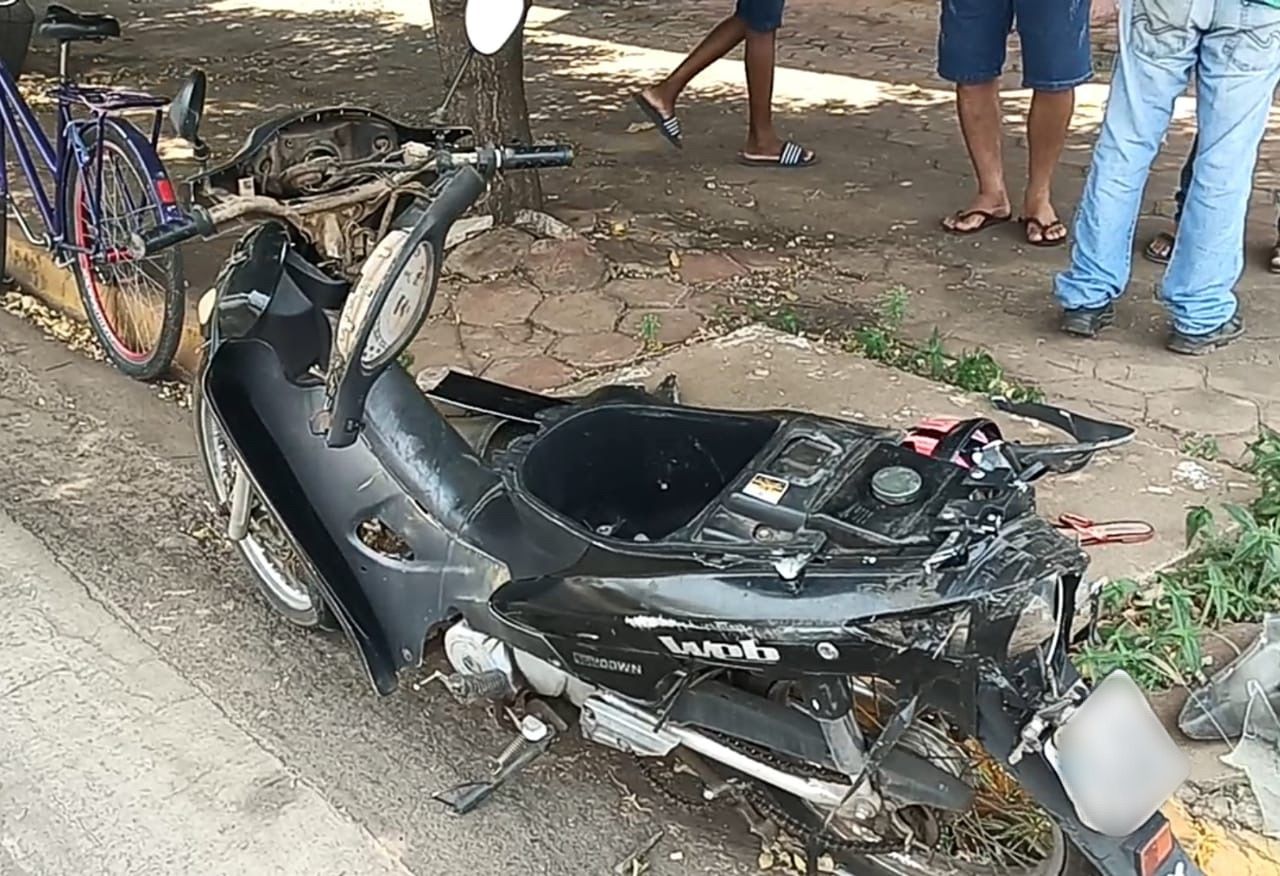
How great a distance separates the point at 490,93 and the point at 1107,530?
2.92 m

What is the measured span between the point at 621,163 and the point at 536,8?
4.21m

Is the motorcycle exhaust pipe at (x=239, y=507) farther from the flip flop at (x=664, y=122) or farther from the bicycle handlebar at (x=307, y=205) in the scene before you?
the flip flop at (x=664, y=122)

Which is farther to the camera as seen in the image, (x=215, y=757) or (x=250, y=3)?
(x=250, y=3)

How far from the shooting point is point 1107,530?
11.5 ft

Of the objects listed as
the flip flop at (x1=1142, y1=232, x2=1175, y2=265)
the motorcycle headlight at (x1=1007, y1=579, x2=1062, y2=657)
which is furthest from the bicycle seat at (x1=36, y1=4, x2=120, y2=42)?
the motorcycle headlight at (x1=1007, y1=579, x2=1062, y2=657)

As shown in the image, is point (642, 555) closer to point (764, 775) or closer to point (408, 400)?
point (764, 775)

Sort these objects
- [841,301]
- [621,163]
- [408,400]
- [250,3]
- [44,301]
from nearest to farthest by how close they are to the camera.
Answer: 1. [408,400]
2. [841,301]
3. [44,301]
4. [621,163]
5. [250,3]

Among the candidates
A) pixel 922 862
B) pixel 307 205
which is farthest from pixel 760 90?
pixel 922 862

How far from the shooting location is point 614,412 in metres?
2.80

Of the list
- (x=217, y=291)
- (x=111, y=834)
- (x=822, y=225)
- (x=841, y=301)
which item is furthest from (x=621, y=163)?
(x=111, y=834)

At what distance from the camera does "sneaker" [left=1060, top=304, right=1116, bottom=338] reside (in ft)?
15.2

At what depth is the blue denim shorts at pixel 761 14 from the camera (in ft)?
20.9

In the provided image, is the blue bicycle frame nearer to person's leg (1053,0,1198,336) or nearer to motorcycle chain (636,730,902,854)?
motorcycle chain (636,730,902,854)

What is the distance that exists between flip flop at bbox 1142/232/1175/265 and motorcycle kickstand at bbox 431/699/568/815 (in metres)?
3.26
